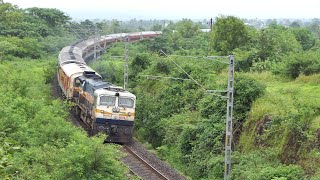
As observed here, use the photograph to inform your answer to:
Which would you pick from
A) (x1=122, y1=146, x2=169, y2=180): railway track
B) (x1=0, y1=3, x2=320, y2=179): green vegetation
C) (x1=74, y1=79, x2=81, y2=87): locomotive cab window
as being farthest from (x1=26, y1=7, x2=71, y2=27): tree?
(x1=122, y1=146, x2=169, y2=180): railway track

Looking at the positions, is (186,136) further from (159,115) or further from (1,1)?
(1,1)

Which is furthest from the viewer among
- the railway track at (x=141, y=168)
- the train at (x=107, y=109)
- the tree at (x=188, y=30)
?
Answer: the tree at (x=188, y=30)

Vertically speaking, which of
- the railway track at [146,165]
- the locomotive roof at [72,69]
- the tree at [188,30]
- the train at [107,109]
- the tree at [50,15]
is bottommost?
the railway track at [146,165]

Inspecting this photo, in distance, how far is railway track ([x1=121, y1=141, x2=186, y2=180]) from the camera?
22078 mm

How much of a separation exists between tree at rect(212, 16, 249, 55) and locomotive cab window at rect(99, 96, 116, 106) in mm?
14977

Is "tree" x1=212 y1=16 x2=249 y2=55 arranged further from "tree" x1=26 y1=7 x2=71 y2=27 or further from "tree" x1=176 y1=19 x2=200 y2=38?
"tree" x1=26 y1=7 x2=71 y2=27

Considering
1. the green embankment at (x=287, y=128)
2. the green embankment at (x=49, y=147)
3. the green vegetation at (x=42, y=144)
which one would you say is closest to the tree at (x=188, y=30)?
the green vegetation at (x=42, y=144)

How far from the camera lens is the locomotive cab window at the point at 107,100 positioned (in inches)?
1011

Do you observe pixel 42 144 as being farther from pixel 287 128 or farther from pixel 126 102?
pixel 287 128

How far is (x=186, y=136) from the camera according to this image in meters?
24.9

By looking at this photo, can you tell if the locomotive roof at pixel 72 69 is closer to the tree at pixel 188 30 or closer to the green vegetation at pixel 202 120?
the green vegetation at pixel 202 120

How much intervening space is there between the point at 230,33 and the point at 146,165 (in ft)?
60.7

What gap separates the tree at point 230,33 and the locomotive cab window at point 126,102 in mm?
14284

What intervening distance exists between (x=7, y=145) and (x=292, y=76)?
23037mm
